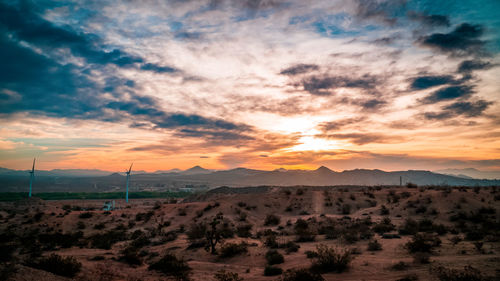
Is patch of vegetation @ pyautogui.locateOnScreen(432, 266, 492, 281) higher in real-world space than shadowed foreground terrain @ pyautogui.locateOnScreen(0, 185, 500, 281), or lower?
higher

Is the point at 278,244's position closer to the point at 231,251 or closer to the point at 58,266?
the point at 231,251

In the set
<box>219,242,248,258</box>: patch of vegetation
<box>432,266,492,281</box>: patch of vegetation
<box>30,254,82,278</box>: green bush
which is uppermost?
<box>432,266,492,281</box>: patch of vegetation

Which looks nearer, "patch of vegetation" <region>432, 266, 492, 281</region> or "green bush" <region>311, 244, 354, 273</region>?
"patch of vegetation" <region>432, 266, 492, 281</region>

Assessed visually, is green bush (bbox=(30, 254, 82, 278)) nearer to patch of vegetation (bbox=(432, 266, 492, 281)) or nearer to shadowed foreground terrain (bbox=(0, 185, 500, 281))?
shadowed foreground terrain (bbox=(0, 185, 500, 281))

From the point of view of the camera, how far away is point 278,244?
2050 centimetres

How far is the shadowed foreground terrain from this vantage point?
1262 cm

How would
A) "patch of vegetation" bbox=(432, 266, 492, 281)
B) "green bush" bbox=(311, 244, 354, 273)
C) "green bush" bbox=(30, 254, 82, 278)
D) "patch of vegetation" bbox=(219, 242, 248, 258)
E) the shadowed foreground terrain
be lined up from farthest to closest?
"patch of vegetation" bbox=(219, 242, 248, 258) < "green bush" bbox=(311, 244, 354, 273) < the shadowed foreground terrain < "green bush" bbox=(30, 254, 82, 278) < "patch of vegetation" bbox=(432, 266, 492, 281)

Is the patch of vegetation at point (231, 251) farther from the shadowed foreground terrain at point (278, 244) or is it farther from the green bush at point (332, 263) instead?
the green bush at point (332, 263)

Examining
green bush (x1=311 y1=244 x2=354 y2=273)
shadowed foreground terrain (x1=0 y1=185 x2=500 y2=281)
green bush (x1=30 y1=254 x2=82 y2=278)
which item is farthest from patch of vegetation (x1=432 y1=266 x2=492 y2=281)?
green bush (x1=30 y1=254 x2=82 y2=278)

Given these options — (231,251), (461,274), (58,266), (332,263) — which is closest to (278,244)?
(231,251)

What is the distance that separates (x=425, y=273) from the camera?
38.0 ft

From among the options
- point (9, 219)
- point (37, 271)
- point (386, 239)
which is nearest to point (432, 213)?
point (386, 239)

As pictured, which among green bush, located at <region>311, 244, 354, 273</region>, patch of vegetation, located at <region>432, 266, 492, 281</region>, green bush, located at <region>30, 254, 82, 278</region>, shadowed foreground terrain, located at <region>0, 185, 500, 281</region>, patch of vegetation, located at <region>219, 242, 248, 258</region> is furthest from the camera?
patch of vegetation, located at <region>219, 242, 248, 258</region>

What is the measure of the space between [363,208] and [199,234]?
84.6ft
